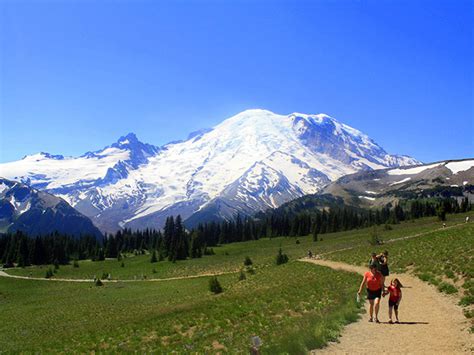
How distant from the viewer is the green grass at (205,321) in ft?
71.7

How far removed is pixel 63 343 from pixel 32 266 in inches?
4504

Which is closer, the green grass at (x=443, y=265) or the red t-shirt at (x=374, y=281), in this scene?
the red t-shirt at (x=374, y=281)

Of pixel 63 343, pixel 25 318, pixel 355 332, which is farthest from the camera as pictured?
pixel 25 318

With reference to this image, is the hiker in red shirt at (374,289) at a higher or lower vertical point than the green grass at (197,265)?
higher

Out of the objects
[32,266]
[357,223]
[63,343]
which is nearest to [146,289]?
[63,343]

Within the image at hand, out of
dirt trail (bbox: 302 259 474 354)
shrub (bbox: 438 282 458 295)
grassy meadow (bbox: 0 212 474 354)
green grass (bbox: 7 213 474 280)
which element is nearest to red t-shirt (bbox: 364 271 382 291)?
dirt trail (bbox: 302 259 474 354)

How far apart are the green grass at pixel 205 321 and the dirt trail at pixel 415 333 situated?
964mm

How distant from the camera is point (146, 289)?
6819cm

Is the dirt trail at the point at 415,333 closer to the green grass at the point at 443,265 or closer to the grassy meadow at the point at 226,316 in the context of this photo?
the grassy meadow at the point at 226,316

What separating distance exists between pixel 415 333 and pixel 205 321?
15.7 meters

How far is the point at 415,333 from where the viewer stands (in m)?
17.8

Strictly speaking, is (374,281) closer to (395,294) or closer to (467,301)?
(395,294)

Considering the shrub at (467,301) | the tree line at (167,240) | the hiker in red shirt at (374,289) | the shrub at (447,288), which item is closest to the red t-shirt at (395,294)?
the hiker in red shirt at (374,289)

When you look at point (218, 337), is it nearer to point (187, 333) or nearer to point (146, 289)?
point (187, 333)
